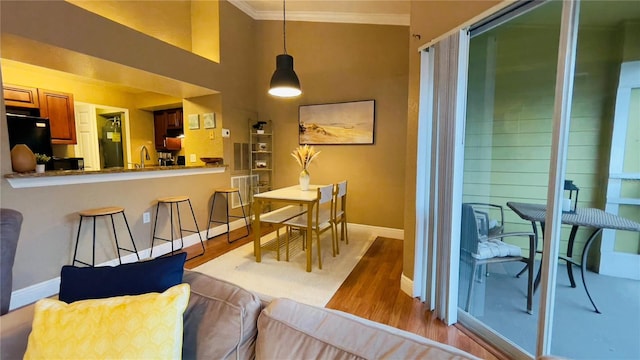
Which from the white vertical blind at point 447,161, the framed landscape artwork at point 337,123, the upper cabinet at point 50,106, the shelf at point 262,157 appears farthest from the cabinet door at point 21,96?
the white vertical blind at point 447,161

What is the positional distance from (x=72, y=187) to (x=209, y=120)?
1931 millimetres

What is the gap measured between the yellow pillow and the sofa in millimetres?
115

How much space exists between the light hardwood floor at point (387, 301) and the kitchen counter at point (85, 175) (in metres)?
1.03

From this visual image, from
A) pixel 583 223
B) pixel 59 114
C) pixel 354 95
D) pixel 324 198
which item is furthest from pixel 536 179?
pixel 59 114

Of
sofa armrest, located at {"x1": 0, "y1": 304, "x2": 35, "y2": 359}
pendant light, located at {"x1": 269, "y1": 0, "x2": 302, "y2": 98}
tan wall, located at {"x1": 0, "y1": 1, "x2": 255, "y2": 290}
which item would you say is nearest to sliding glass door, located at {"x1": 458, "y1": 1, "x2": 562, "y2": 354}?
pendant light, located at {"x1": 269, "y1": 0, "x2": 302, "y2": 98}

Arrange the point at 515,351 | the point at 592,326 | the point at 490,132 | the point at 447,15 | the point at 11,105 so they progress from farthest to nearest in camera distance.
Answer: the point at 11,105 < the point at 490,132 < the point at 447,15 < the point at 592,326 < the point at 515,351

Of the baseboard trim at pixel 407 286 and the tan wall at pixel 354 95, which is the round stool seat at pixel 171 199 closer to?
the tan wall at pixel 354 95

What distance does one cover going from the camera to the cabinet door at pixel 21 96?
362 centimetres

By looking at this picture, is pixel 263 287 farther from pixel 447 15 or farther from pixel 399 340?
pixel 447 15

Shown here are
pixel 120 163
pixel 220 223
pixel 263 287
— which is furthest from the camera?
pixel 120 163

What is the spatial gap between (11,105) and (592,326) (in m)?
6.49

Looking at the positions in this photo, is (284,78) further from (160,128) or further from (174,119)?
(160,128)

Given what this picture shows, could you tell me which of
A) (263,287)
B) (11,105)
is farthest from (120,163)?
(263,287)

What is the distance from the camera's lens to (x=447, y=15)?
193 centimetres
